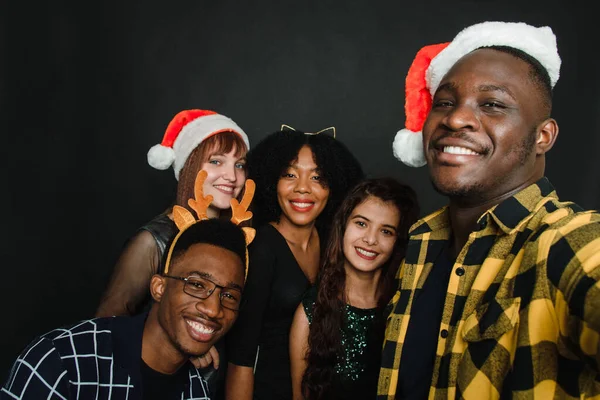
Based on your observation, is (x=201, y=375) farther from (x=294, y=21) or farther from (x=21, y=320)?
(x=294, y=21)

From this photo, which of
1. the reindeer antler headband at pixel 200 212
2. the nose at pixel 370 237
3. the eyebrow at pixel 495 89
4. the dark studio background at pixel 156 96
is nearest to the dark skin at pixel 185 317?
the reindeer antler headband at pixel 200 212

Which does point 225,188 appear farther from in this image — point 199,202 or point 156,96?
point 156,96

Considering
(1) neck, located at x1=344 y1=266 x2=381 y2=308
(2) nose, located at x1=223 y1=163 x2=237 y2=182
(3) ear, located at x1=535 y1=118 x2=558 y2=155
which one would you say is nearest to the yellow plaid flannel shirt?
(3) ear, located at x1=535 y1=118 x2=558 y2=155

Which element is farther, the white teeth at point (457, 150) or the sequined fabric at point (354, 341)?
the sequined fabric at point (354, 341)

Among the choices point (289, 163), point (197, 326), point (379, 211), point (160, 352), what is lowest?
point (160, 352)

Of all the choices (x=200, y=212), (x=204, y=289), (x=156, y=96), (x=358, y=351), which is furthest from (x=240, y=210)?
(x=156, y=96)

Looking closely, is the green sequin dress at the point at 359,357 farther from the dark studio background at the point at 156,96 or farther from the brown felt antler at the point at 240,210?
the dark studio background at the point at 156,96

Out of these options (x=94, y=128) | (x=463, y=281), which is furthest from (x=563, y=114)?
(x=94, y=128)

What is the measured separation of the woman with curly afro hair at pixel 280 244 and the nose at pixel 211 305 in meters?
0.34

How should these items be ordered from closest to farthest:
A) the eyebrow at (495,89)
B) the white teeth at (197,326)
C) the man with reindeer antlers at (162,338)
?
the eyebrow at (495,89)
the man with reindeer antlers at (162,338)
the white teeth at (197,326)

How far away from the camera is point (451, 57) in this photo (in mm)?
1705

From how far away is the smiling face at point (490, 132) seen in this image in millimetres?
1452

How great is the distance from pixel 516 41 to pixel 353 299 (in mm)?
1364

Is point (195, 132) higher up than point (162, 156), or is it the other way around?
point (195, 132)
